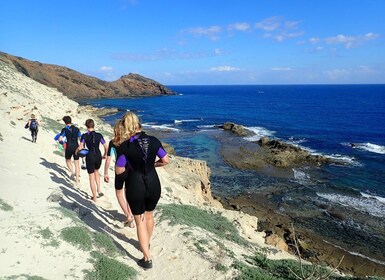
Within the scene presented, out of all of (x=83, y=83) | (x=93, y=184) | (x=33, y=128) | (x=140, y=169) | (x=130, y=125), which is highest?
(x=83, y=83)

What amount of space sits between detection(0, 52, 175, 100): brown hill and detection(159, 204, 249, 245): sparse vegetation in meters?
97.0

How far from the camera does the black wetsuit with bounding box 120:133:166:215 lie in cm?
525

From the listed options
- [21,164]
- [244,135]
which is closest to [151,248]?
[21,164]

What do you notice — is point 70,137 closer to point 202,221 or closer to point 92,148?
point 92,148

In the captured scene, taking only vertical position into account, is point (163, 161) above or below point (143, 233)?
above

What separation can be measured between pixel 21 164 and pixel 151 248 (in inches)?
244

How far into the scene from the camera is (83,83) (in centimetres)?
11712

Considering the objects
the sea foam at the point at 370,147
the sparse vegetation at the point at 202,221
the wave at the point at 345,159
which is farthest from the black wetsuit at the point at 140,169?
the sea foam at the point at 370,147

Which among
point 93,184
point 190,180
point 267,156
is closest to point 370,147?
point 267,156

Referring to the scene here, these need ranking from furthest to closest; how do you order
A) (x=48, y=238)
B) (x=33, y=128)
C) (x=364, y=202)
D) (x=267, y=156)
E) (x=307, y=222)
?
(x=267, y=156), (x=364, y=202), (x=307, y=222), (x=33, y=128), (x=48, y=238)

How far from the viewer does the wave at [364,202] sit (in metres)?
21.9

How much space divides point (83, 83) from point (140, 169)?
392 ft

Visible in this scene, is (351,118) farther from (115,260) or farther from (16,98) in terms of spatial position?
(115,260)

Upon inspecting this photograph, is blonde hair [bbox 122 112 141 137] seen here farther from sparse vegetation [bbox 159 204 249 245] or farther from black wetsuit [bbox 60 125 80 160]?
black wetsuit [bbox 60 125 80 160]
